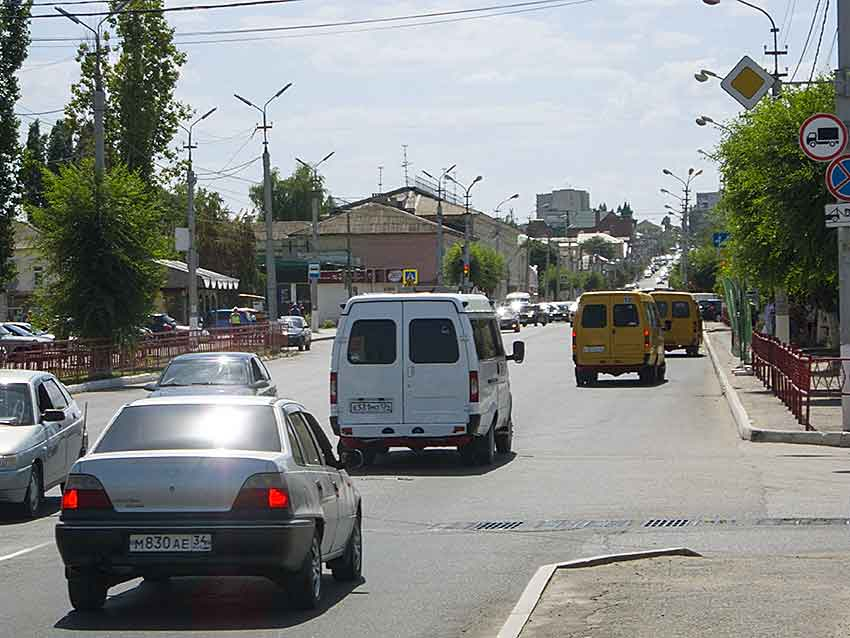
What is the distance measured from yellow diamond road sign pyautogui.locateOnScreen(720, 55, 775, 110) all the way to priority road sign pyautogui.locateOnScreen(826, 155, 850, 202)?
12.9 metres

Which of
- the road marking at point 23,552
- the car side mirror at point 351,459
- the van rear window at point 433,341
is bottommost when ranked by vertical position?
the road marking at point 23,552

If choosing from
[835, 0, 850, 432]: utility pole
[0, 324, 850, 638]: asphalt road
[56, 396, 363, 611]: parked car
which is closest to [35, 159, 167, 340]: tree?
[0, 324, 850, 638]: asphalt road

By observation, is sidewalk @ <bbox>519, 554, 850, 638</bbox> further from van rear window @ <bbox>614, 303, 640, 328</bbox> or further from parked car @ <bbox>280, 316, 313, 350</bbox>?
parked car @ <bbox>280, 316, 313, 350</bbox>

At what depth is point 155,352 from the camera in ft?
152

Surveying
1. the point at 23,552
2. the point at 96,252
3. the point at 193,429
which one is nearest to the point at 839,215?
the point at 23,552

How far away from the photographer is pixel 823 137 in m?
20.8

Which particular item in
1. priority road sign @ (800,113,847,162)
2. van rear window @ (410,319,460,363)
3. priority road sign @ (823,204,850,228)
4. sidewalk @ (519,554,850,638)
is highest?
priority road sign @ (800,113,847,162)

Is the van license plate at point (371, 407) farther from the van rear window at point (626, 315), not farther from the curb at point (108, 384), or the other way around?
the curb at point (108, 384)

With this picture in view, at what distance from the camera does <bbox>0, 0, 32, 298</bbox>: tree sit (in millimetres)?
63719

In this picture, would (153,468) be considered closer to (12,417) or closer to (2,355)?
(12,417)

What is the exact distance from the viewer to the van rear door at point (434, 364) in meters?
18.9

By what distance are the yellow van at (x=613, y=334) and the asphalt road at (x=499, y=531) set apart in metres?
10.2

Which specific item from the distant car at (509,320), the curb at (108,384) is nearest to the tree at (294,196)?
the distant car at (509,320)

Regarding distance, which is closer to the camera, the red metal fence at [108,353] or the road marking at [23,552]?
the road marking at [23,552]
